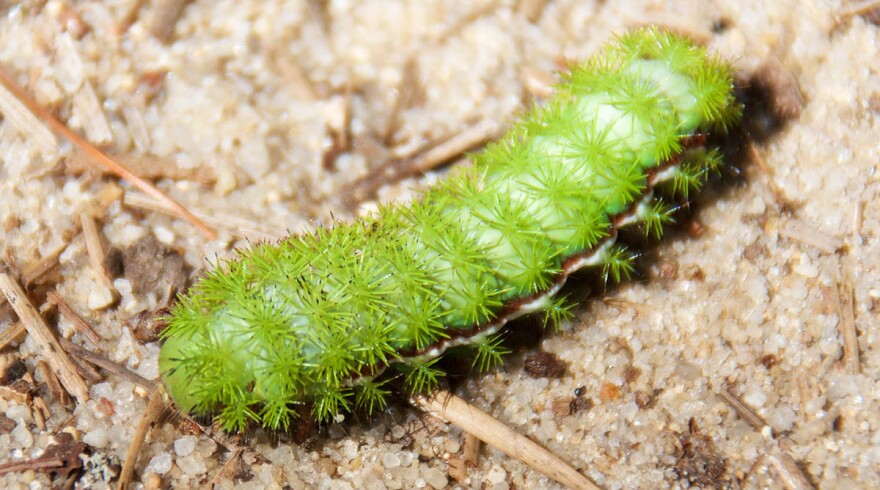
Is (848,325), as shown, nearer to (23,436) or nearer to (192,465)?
(192,465)

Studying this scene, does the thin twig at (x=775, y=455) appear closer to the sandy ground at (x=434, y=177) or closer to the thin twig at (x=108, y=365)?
the sandy ground at (x=434, y=177)

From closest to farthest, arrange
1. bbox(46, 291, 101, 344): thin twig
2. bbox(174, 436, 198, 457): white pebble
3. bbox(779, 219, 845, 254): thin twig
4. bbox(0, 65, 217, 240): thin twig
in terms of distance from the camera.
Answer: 1. bbox(174, 436, 198, 457): white pebble
2. bbox(46, 291, 101, 344): thin twig
3. bbox(779, 219, 845, 254): thin twig
4. bbox(0, 65, 217, 240): thin twig

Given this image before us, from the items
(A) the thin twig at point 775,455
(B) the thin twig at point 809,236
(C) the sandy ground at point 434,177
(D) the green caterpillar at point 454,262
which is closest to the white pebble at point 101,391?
(C) the sandy ground at point 434,177

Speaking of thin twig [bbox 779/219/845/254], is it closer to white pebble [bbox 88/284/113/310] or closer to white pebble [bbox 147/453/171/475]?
white pebble [bbox 147/453/171/475]

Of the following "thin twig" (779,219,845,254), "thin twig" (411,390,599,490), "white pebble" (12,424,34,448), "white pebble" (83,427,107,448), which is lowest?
"thin twig" (411,390,599,490)

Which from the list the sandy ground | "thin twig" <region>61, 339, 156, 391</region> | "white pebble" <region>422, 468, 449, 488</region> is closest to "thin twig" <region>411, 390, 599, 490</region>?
the sandy ground

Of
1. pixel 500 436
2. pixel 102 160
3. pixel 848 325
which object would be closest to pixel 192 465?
pixel 500 436
